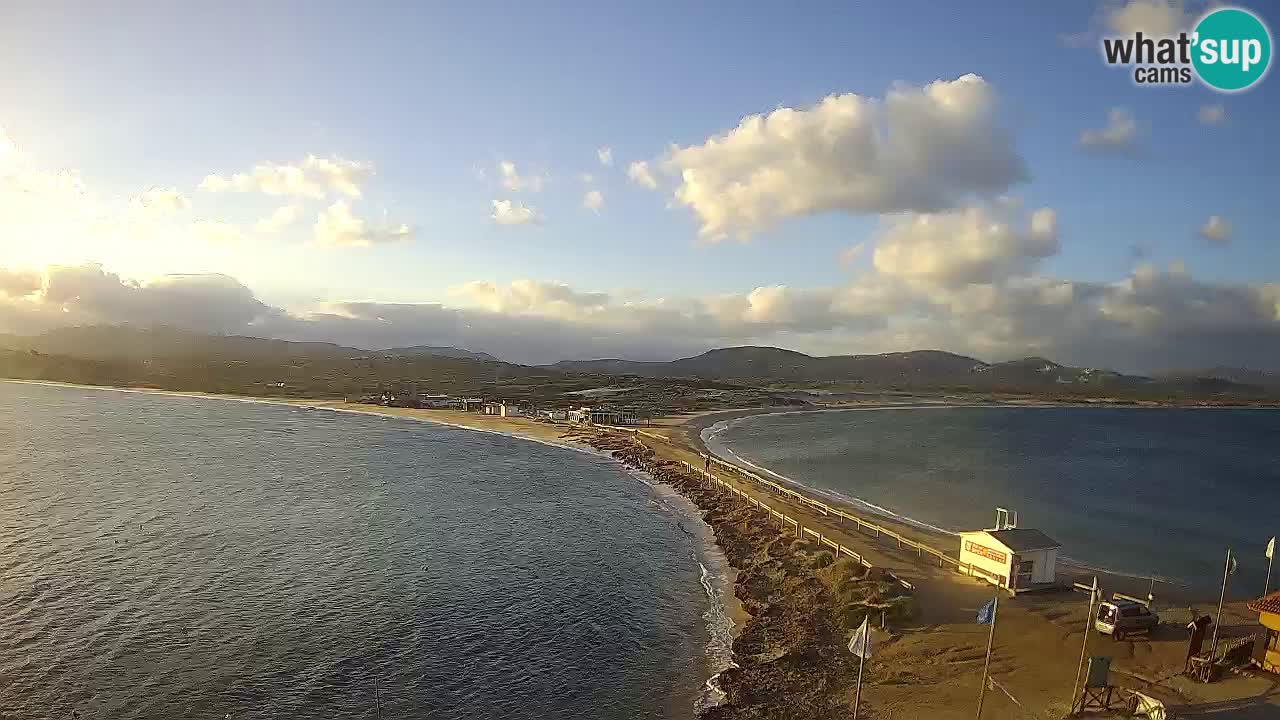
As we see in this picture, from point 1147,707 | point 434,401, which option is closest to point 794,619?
point 1147,707

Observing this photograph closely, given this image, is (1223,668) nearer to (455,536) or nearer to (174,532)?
(455,536)

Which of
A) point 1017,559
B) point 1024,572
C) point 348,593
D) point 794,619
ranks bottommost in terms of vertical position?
point 348,593

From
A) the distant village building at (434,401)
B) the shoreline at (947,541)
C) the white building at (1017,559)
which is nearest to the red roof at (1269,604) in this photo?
the white building at (1017,559)

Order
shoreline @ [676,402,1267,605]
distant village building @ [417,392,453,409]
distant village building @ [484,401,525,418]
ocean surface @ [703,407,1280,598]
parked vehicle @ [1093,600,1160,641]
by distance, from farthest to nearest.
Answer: distant village building @ [417,392,453,409] < distant village building @ [484,401,525,418] < ocean surface @ [703,407,1280,598] < shoreline @ [676,402,1267,605] < parked vehicle @ [1093,600,1160,641]

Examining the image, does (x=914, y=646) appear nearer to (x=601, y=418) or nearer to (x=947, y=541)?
(x=947, y=541)

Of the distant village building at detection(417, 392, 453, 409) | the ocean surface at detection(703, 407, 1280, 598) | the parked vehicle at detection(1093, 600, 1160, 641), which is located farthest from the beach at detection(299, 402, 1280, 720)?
the distant village building at detection(417, 392, 453, 409)

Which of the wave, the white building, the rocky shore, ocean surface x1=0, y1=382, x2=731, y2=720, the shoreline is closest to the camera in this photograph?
the rocky shore

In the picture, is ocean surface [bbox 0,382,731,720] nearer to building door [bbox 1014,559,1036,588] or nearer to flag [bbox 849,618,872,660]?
flag [bbox 849,618,872,660]
